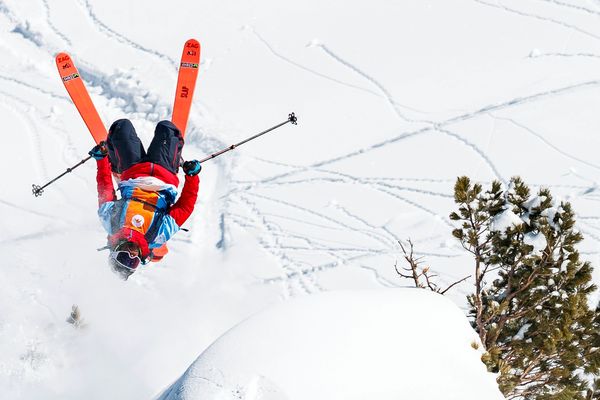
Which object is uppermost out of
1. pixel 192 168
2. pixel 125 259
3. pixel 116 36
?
pixel 116 36

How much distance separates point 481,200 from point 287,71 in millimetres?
15960

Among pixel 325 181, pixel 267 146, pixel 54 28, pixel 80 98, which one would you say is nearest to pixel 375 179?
pixel 325 181

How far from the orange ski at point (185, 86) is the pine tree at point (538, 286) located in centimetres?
434

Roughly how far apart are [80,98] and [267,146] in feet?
32.7

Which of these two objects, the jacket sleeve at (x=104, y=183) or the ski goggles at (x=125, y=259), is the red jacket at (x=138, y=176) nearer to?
the jacket sleeve at (x=104, y=183)

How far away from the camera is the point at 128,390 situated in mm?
14797

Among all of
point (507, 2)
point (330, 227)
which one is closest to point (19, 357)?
point (330, 227)

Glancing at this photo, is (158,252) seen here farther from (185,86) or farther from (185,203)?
(185,86)

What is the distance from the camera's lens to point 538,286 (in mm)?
9055

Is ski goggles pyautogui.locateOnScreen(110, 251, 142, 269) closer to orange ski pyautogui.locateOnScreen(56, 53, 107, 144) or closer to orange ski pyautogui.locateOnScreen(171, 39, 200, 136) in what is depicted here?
orange ski pyautogui.locateOnScreen(171, 39, 200, 136)

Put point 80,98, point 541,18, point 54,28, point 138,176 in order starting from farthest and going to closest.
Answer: point 54,28 < point 541,18 < point 80,98 < point 138,176

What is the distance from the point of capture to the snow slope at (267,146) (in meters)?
16.7

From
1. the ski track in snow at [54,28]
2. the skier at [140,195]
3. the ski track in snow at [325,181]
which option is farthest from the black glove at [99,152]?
the ski track in snow at [54,28]

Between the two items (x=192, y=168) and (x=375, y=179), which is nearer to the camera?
(x=192, y=168)
